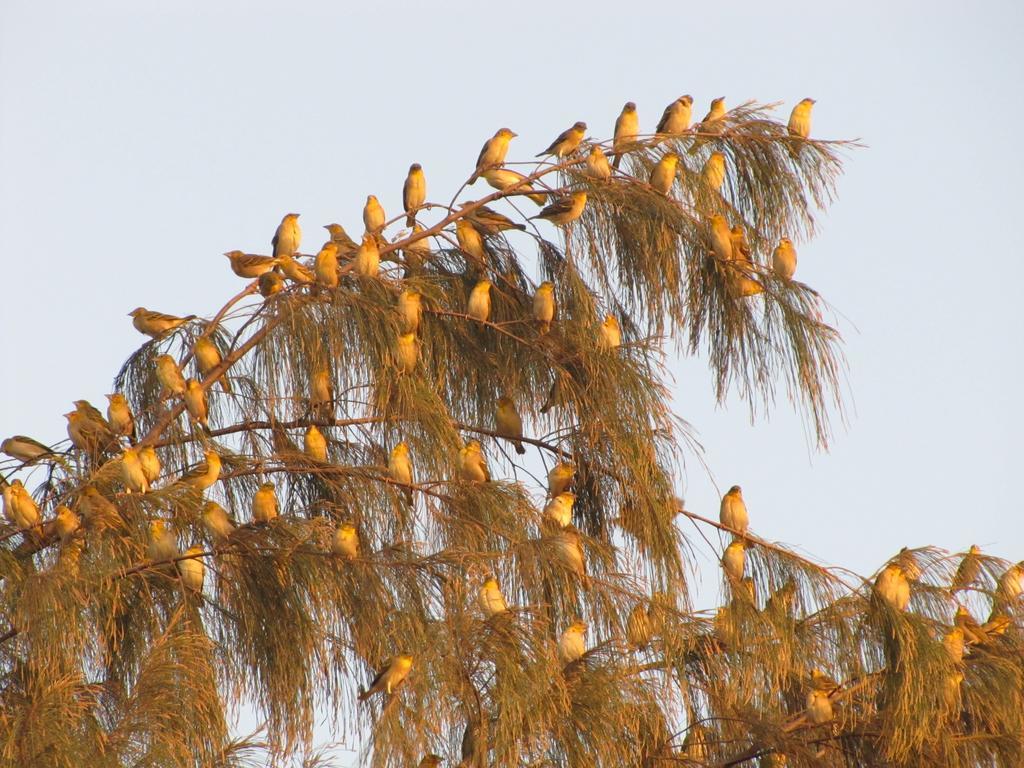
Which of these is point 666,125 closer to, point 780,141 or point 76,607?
point 780,141

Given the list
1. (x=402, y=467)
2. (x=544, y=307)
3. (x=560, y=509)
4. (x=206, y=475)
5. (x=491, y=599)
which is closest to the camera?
(x=491, y=599)

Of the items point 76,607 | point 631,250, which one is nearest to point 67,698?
point 76,607

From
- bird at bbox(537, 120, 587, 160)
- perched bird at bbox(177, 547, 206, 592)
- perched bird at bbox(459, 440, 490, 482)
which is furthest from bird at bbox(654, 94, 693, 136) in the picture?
perched bird at bbox(177, 547, 206, 592)

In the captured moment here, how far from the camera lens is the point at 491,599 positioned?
397 centimetres

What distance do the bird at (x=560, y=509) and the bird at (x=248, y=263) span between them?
4.95ft

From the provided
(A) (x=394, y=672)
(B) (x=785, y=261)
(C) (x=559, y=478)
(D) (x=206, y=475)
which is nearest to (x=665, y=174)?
(B) (x=785, y=261)

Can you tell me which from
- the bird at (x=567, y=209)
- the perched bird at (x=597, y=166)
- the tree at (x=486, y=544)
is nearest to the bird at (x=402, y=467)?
the tree at (x=486, y=544)

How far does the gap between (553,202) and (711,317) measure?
63cm

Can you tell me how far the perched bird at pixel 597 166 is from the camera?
504 cm

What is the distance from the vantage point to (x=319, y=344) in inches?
175

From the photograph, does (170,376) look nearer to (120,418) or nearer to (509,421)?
(120,418)

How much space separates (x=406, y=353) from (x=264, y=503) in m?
0.60

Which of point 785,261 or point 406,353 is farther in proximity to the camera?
point 785,261

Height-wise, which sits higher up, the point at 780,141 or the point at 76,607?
the point at 780,141
